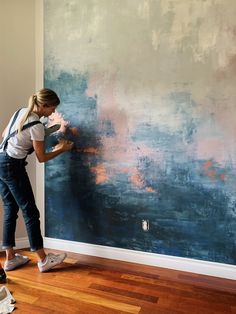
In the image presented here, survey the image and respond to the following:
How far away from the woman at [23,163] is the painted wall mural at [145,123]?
385 millimetres

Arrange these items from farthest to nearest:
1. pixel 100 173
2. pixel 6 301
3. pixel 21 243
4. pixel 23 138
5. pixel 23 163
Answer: pixel 21 243, pixel 100 173, pixel 23 163, pixel 23 138, pixel 6 301

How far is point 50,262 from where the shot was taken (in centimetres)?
211

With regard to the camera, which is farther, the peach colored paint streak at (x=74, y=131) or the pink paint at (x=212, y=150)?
the peach colored paint streak at (x=74, y=131)

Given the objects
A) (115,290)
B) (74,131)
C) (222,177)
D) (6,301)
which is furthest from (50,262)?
(222,177)

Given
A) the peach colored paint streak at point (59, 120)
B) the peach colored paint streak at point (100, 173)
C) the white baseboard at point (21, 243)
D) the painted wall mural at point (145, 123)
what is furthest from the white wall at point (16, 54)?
the white baseboard at point (21, 243)

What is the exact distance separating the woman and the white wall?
0.45 metres

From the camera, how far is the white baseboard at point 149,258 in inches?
80.7

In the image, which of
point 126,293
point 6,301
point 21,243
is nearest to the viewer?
point 6,301

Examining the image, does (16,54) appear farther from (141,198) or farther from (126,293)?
(126,293)

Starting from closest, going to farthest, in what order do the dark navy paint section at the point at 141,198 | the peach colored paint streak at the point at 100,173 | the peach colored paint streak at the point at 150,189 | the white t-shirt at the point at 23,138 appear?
1. the white t-shirt at the point at 23,138
2. the dark navy paint section at the point at 141,198
3. the peach colored paint streak at the point at 150,189
4. the peach colored paint streak at the point at 100,173

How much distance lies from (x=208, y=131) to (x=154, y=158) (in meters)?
0.45

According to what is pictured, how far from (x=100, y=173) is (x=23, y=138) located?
698 mm

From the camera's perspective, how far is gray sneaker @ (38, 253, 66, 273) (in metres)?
2.09

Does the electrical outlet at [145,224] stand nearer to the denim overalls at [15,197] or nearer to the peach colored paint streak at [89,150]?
the peach colored paint streak at [89,150]
